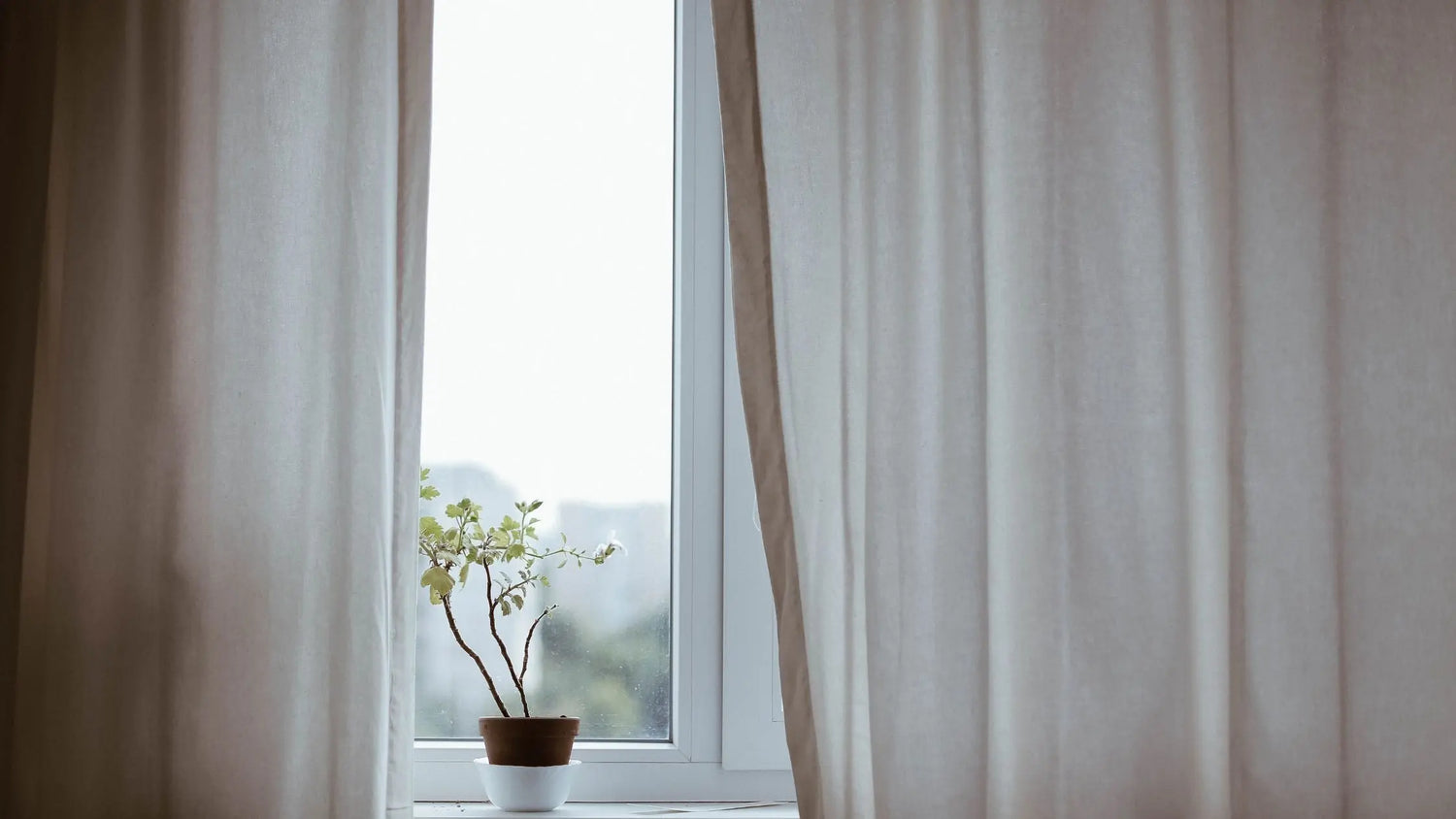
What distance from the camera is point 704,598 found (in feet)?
5.44

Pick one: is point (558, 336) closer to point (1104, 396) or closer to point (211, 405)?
point (211, 405)

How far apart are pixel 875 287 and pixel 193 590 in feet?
2.89

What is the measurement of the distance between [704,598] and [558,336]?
1.44 feet

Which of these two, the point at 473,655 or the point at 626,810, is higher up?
the point at 473,655

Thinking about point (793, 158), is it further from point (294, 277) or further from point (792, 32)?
point (294, 277)


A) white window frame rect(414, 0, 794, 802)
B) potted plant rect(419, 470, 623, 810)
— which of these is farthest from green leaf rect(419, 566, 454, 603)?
white window frame rect(414, 0, 794, 802)

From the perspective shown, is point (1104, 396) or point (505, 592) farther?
point (505, 592)

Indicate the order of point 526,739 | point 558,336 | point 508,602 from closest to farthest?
point 526,739 → point 508,602 → point 558,336

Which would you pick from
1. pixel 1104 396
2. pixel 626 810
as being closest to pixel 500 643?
pixel 626 810

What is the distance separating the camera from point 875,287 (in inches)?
56.2

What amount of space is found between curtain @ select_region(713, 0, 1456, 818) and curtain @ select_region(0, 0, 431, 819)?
17.9 inches

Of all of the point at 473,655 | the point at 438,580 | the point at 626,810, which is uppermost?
the point at 438,580

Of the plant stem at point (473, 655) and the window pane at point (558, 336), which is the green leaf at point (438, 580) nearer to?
the plant stem at point (473, 655)

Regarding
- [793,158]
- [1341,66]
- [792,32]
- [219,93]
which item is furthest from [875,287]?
[219,93]
